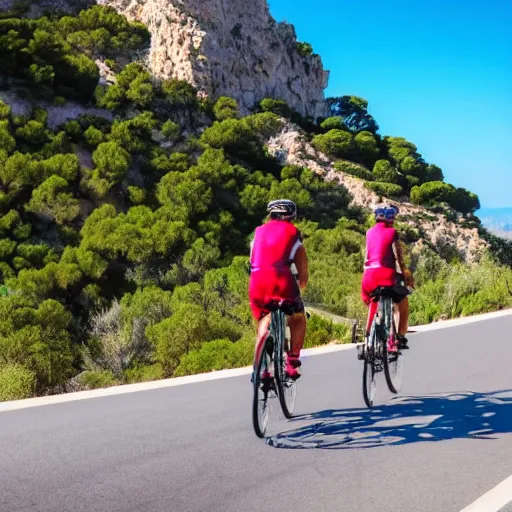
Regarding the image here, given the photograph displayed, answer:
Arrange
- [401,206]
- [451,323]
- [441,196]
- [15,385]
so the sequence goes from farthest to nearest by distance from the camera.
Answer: [441,196]
[401,206]
[451,323]
[15,385]

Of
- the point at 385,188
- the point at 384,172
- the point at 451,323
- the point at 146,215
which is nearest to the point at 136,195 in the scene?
the point at 146,215

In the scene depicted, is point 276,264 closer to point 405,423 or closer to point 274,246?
point 274,246

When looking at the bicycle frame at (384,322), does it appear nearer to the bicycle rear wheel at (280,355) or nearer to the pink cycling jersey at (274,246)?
the bicycle rear wheel at (280,355)

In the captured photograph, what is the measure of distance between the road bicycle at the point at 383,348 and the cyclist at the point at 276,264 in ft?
4.45

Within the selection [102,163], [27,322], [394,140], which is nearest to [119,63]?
[102,163]

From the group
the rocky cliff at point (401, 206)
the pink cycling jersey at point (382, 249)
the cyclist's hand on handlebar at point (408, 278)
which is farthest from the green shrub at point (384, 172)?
the pink cycling jersey at point (382, 249)

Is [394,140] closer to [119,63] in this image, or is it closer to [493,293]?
[119,63]

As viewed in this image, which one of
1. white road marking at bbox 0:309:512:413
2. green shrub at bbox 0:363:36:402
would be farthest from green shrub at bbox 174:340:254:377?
green shrub at bbox 0:363:36:402

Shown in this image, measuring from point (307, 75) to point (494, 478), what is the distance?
214ft

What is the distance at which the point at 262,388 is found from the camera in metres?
5.15

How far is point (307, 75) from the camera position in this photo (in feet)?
218

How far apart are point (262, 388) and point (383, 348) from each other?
1.92 m

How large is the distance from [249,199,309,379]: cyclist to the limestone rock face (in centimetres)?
5082

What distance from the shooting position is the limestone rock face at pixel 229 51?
55.3 m
